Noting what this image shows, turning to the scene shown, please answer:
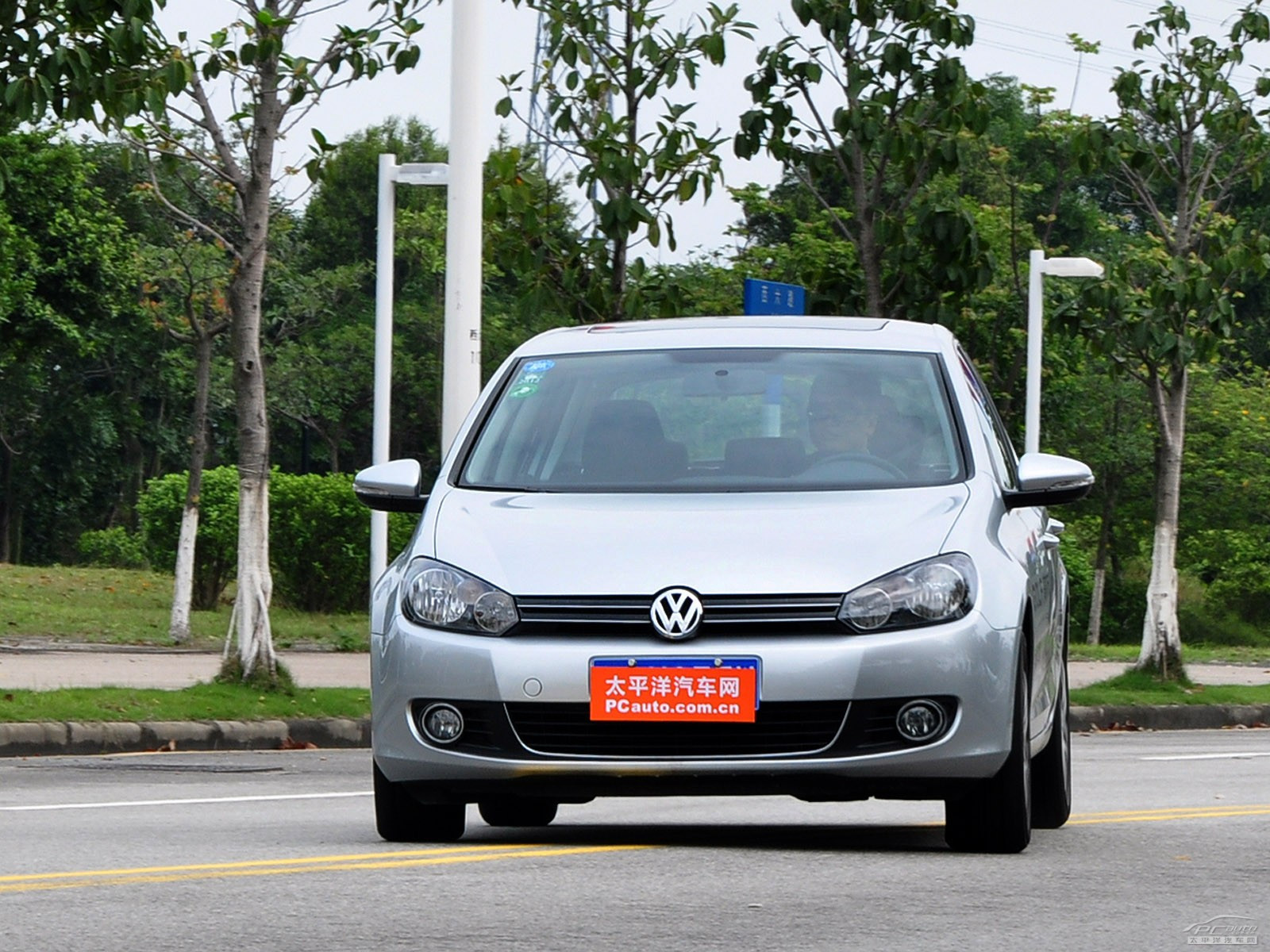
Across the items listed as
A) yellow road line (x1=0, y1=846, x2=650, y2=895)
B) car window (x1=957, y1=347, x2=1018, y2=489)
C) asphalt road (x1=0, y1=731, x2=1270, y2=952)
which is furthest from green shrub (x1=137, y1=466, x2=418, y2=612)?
yellow road line (x1=0, y1=846, x2=650, y2=895)

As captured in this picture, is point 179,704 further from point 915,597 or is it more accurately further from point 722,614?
point 915,597

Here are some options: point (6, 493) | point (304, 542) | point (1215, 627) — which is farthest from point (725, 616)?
point (6, 493)

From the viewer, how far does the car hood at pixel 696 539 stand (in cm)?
697

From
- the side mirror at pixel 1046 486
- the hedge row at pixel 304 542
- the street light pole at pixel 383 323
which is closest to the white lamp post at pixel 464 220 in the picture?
the street light pole at pixel 383 323

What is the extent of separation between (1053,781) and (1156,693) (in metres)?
15.4

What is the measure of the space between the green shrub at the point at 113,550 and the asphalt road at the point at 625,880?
138 feet

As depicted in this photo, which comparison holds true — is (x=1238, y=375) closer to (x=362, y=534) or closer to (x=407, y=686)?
(x=362, y=534)

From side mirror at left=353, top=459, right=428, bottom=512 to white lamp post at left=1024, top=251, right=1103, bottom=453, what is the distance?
16948 mm

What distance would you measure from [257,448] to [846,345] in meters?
10.3

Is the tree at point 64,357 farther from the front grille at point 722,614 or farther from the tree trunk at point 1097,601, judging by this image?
the front grille at point 722,614

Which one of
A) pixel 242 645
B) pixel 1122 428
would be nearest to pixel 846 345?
pixel 242 645

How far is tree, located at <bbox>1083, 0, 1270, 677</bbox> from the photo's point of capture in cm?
2384

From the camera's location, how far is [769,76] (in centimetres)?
2098

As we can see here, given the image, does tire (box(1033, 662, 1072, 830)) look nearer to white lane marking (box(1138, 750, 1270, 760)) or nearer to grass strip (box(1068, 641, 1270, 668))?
white lane marking (box(1138, 750, 1270, 760))
